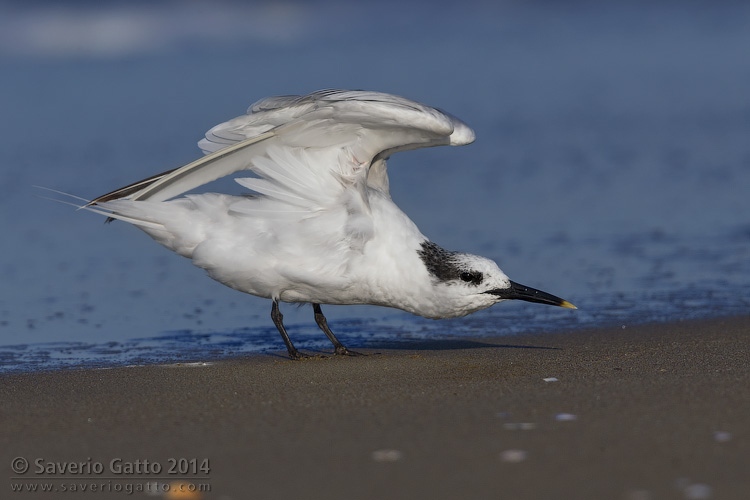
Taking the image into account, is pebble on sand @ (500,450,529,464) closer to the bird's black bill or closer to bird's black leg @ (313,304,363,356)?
the bird's black bill

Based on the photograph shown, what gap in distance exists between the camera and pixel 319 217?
6352 millimetres

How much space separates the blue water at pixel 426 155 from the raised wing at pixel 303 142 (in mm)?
1171

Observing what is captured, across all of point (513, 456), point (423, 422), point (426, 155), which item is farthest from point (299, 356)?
point (426, 155)

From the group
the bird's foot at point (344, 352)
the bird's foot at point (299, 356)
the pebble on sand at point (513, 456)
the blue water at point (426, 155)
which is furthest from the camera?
the blue water at point (426, 155)

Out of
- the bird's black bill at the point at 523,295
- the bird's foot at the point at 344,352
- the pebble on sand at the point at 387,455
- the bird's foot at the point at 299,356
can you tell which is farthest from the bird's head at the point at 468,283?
the pebble on sand at the point at 387,455

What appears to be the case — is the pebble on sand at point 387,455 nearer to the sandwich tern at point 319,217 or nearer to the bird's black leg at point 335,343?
the sandwich tern at point 319,217

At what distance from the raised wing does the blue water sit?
1.17m

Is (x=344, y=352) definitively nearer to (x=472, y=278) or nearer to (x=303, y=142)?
(x=472, y=278)

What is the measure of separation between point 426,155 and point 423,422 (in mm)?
9420

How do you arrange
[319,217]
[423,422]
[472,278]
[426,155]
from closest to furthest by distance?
[423,422], [472,278], [319,217], [426,155]

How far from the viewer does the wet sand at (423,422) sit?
11.6ft

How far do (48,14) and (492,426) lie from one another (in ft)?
81.3

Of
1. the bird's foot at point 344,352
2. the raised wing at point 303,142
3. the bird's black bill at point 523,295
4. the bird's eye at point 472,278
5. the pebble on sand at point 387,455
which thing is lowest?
the pebble on sand at point 387,455

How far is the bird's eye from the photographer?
6145 millimetres
